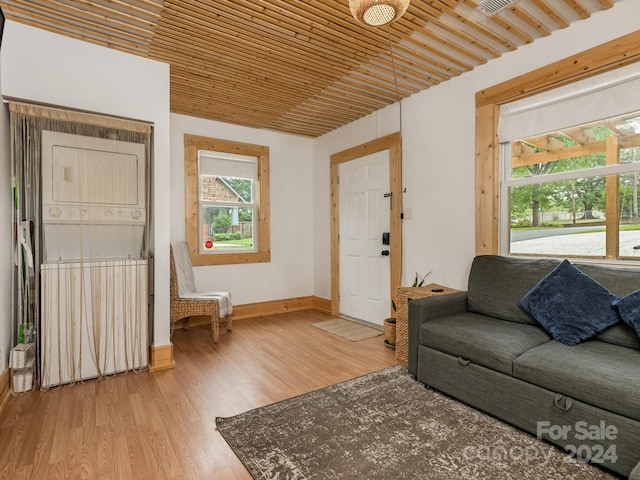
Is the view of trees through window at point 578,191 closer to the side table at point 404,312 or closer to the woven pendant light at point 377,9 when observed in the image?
the side table at point 404,312

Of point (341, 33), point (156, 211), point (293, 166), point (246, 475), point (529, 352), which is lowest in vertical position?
point (246, 475)

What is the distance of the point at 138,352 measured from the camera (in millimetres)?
2840

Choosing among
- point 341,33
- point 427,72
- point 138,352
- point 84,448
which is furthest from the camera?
point 427,72

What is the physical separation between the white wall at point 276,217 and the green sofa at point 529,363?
2.71 metres

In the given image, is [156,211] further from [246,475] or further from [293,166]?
[293,166]

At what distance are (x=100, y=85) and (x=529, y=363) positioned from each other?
11.8 ft

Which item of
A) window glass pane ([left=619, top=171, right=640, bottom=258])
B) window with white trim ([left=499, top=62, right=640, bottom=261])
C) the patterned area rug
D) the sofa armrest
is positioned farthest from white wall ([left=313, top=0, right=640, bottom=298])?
window glass pane ([left=619, top=171, right=640, bottom=258])

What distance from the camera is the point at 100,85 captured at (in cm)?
270

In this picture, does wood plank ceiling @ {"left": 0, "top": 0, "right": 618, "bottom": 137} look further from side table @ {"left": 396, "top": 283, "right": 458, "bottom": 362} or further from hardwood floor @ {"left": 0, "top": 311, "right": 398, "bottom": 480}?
hardwood floor @ {"left": 0, "top": 311, "right": 398, "bottom": 480}

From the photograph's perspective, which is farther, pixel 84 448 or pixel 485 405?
pixel 485 405

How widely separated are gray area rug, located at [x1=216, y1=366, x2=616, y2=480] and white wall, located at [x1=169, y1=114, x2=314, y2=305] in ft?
8.42

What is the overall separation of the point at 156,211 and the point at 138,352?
3.94 ft

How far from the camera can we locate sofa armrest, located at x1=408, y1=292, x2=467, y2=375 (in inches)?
102

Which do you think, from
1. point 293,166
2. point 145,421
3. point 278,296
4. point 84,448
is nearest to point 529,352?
point 145,421
